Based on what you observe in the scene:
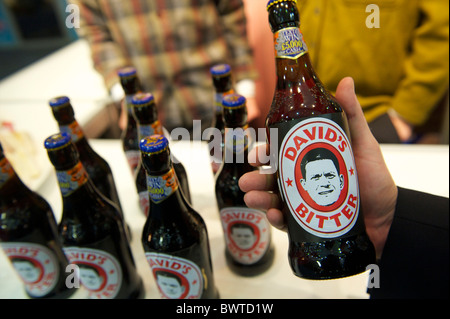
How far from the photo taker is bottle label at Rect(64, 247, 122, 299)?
67cm

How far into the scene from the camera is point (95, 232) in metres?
0.68

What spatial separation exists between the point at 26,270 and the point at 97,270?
0.18 metres

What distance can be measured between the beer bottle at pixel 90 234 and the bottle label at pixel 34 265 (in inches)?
3.3

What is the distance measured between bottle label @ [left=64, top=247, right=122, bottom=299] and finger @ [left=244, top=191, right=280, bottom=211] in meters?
0.28

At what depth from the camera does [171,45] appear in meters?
1.46

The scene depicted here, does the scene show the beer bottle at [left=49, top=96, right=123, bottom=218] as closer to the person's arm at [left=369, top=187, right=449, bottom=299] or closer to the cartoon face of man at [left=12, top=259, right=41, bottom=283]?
the cartoon face of man at [left=12, top=259, right=41, bottom=283]

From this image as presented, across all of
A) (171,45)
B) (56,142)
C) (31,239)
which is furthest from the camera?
(171,45)

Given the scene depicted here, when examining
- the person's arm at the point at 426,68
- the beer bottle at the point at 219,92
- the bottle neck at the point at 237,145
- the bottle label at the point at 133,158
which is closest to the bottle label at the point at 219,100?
the beer bottle at the point at 219,92

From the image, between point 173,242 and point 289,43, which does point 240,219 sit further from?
point 289,43

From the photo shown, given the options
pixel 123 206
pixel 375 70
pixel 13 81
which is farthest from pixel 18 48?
pixel 375 70

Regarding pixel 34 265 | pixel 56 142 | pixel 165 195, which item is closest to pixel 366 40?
pixel 165 195

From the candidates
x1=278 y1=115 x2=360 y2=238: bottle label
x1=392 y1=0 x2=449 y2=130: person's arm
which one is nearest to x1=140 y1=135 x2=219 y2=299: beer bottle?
x1=278 y1=115 x2=360 y2=238: bottle label

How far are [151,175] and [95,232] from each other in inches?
6.5

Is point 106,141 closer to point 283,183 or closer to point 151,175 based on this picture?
point 151,175
